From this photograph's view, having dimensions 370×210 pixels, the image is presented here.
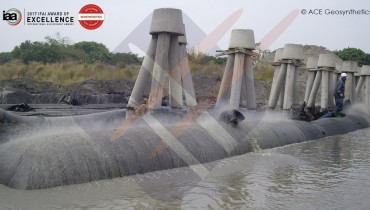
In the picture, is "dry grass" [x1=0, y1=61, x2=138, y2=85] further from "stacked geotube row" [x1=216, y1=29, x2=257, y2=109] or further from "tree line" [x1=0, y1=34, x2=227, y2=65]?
"stacked geotube row" [x1=216, y1=29, x2=257, y2=109]

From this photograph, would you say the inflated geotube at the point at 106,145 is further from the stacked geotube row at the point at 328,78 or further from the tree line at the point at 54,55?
the tree line at the point at 54,55

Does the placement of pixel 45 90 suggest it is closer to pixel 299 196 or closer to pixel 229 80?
A: pixel 229 80

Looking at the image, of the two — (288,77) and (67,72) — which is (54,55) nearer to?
(67,72)

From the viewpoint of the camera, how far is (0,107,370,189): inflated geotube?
5594 mm

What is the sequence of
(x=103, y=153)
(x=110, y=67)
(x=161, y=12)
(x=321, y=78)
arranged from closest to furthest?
(x=103, y=153) < (x=161, y=12) < (x=321, y=78) < (x=110, y=67)

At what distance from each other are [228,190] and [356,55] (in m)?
55.9

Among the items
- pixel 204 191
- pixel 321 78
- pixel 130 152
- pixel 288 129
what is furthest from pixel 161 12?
pixel 321 78

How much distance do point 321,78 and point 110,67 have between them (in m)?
23.8

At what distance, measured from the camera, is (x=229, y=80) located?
15.5 meters

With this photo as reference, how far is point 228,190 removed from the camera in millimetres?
5988

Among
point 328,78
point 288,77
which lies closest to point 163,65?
point 288,77

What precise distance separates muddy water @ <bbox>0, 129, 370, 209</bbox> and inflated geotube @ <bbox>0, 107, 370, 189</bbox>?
210 millimetres

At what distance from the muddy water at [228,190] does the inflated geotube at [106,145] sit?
8.3 inches

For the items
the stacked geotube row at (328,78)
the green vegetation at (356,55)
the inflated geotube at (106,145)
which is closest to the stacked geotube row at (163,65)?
the inflated geotube at (106,145)
